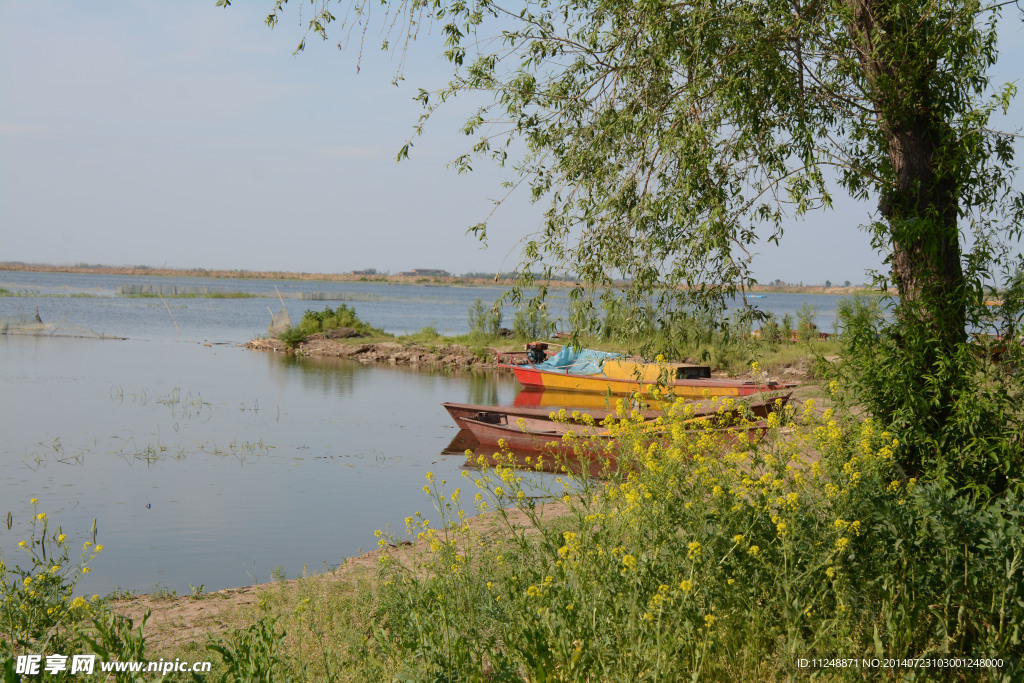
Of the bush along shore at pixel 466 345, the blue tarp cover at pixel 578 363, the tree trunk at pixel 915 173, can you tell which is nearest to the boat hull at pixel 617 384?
the blue tarp cover at pixel 578 363

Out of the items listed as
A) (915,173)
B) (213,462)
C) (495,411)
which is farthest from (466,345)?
(915,173)

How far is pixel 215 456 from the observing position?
14336mm

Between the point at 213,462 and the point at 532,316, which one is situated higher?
the point at 532,316

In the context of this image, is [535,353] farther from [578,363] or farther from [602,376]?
[602,376]

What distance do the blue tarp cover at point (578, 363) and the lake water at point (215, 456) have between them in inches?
59.1

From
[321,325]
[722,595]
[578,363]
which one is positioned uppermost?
[722,595]

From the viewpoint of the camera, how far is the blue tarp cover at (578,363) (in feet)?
77.5

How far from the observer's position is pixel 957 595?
393 centimetres

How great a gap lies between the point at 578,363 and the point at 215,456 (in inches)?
489

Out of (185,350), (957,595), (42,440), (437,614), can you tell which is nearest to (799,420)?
(957,595)

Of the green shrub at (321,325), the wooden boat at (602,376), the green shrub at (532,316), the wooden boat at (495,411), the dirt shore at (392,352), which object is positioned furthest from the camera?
the green shrub at (321,325)

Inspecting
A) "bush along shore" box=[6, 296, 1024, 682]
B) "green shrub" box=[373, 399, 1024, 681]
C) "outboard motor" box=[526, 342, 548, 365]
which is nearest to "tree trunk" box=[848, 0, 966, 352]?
"bush along shore" box=[6, 296, 1024, 682]

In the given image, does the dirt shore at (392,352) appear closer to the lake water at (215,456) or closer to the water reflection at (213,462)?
the lake water at (215,456)

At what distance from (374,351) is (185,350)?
296 inches
